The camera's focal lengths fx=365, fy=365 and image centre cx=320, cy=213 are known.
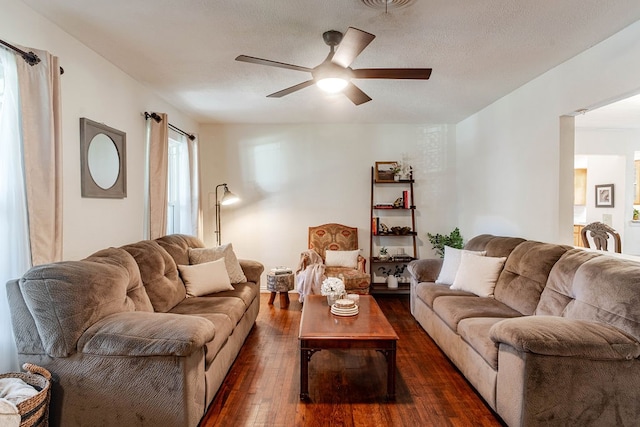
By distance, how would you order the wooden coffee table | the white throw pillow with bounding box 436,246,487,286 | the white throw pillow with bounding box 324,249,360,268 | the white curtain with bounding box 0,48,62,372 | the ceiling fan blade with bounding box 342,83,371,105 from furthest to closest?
the white throw pillow with bounding box 324,249,360,268
the white throw pillow with bounding box 436,246,487,286
the ceiling fan blade with bounding box 342,83,371,105
the wooden coffee table
the white curtain with bounding box 0,48,62,372

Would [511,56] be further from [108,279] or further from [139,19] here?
[108,279]

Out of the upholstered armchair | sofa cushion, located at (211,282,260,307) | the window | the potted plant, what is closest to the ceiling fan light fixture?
sofa cushion, located at (211,282,260,307)

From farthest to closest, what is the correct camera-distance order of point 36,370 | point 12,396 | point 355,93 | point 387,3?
point 355,93, point 387,3, point 36,370, point 12,396

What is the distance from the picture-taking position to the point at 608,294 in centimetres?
222

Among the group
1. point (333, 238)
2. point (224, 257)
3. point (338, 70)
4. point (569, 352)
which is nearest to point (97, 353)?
point (224, 257)

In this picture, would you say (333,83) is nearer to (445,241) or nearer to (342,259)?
(342,259)

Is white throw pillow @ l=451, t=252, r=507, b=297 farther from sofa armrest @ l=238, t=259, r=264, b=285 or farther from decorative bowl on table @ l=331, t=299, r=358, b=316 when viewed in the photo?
sofa armrest @ l=238, t=259, r=264, b=285

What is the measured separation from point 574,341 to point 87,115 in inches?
142

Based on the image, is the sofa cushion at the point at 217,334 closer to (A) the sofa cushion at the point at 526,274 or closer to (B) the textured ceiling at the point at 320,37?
(B) the textured ceiling at the point at 320,37

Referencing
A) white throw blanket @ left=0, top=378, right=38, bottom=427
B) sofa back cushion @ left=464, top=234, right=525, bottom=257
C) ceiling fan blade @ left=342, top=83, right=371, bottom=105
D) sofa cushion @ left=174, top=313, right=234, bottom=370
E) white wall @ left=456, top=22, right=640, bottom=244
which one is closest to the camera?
white throw blanket @ left=0, top=378, right=38, bottom=427

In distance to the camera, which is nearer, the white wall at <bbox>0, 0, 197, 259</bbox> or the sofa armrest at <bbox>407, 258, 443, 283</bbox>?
the white wall at <bbox>0, 0, 197, 259</bbox>

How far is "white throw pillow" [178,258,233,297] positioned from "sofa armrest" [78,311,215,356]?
53.4 inches

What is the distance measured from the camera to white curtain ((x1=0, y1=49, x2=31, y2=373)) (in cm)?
202

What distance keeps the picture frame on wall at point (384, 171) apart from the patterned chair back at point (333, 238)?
893mm
